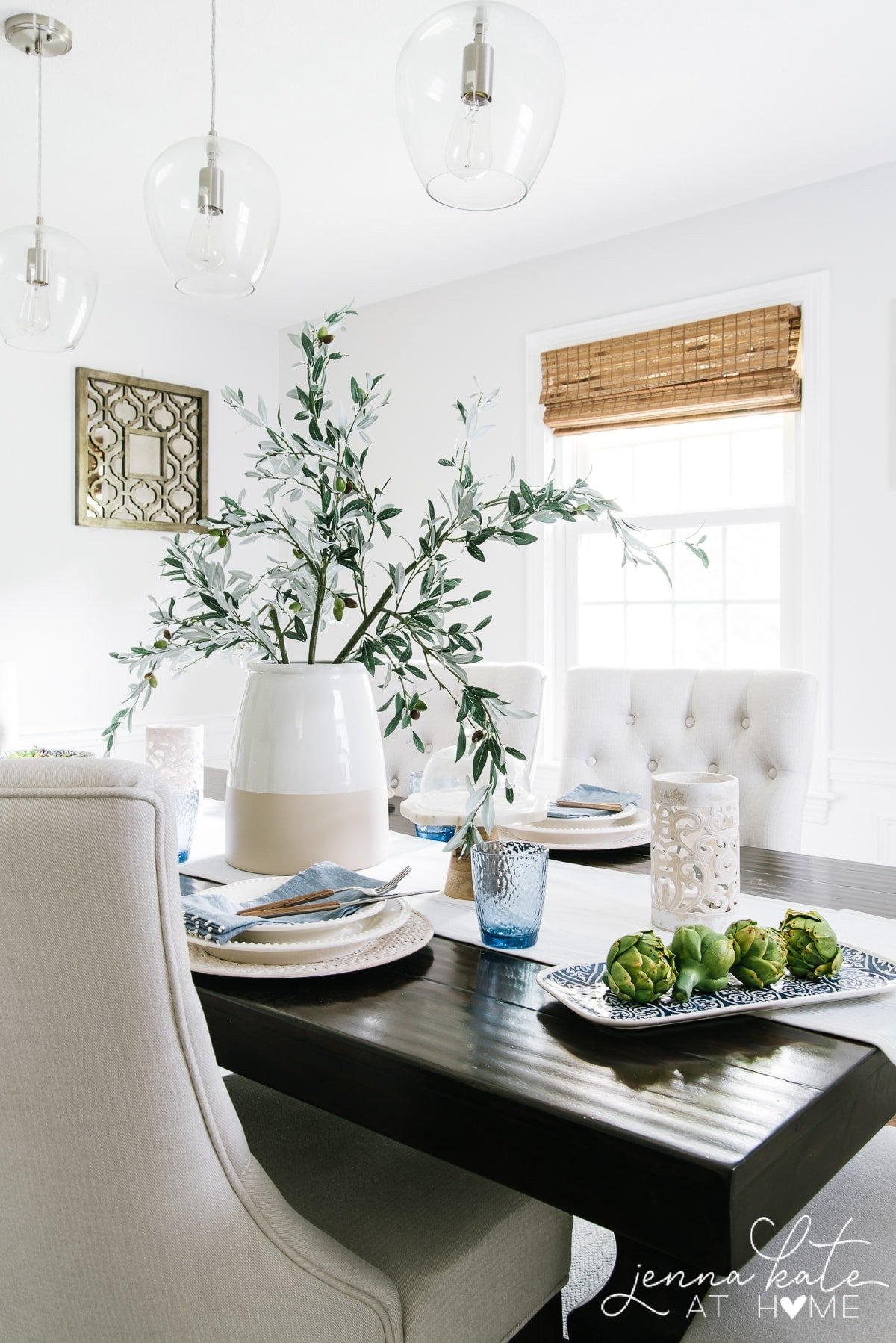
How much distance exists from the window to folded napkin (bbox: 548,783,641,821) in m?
1.70

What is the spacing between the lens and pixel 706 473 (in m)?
3.53

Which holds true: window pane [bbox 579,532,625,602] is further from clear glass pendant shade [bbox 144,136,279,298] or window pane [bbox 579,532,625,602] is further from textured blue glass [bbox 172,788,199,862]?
textured blue glass [bbox 172,788,199,862]

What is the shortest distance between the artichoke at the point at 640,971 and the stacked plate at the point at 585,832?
645mm

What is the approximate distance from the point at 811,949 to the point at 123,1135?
63 cm

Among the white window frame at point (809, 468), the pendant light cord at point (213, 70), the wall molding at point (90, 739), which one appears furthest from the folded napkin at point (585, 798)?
the wall molding at point (90, 739)

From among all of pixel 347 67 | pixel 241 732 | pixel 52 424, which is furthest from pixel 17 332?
pixel 52 424

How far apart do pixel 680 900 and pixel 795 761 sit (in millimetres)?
903

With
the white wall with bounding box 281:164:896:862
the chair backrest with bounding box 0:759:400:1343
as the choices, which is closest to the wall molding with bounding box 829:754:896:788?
the white wall with bounding box 281:164:896:862

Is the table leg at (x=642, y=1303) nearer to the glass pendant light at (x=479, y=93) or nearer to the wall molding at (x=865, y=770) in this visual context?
the glass pendant light at (x=479, y=93)

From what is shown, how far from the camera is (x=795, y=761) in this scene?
75.6 inches

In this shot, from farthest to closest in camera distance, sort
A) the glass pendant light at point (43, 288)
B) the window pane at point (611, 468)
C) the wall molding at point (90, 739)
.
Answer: the wall molding at point (90, 739) < the window pane at point (611, 468) < the glass pendant light at point (43, 288)

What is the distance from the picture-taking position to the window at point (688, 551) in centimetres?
337

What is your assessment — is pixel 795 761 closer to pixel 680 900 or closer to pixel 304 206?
pixel 680 900

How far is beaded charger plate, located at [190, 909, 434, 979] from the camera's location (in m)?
0.99
